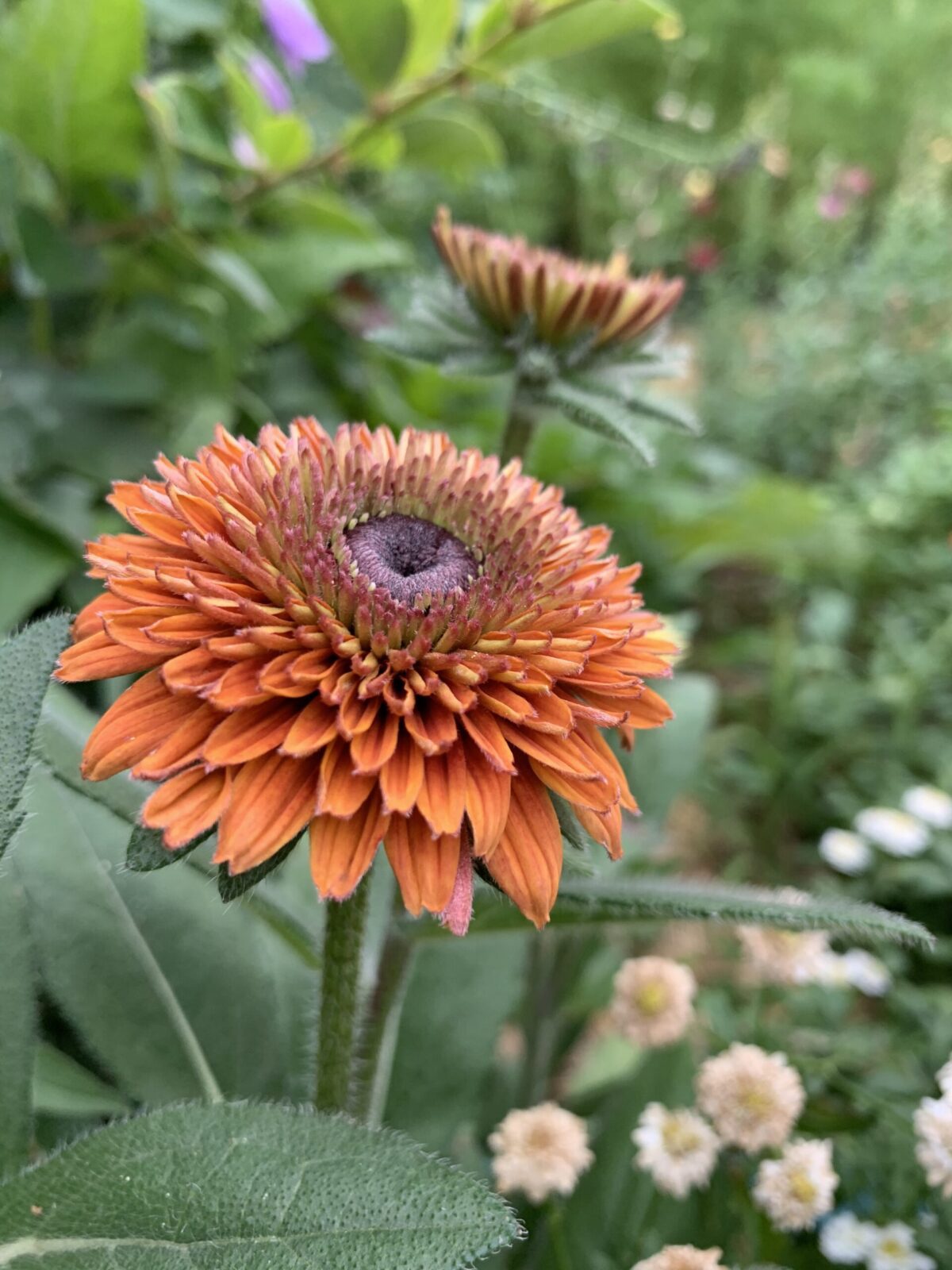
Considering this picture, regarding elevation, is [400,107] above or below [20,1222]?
above

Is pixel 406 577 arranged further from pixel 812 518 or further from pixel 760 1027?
pixel 812 518

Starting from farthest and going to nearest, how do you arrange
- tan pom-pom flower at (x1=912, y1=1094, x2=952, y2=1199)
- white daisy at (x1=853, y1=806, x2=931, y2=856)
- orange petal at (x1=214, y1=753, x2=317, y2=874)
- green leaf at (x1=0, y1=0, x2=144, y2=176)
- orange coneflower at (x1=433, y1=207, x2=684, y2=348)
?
1. white daisy at (x1=853, y1=806, x2=931, y2=856)
2. green leaf at (x1=0, y1=0, x2=144, y2=176)
3. orange coneflower at (x1=433, y1=207, x2=684, y2=348)
4. tan pom-pom flower at (x1=912, y1=1094, x2=952, y2=1199)
5. orange petal at (x1=214, y1=753, x2=317, y2=874)

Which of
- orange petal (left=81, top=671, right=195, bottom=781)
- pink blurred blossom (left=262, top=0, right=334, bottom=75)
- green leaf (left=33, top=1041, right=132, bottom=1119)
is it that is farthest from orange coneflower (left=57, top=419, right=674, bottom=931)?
pink blurred blossom (left=262, top=0, right=334, bottom=75)

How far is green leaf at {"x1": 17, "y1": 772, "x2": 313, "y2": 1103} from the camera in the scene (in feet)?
1.48

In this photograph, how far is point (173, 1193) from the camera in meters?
0.31

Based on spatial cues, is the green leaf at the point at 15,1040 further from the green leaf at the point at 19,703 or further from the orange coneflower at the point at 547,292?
the orange coneflower at the point at 547,292

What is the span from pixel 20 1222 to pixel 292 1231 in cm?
10

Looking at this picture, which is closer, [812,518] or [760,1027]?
[760,1027]

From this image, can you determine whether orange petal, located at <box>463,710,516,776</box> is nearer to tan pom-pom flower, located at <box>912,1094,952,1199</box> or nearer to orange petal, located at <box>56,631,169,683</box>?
orange petal, located at <box>56,631,169,683</box>

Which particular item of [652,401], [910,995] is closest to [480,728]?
[652,401]

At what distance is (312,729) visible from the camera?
30cm

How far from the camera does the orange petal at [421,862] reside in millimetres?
284

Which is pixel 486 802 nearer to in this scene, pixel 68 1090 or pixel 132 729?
pixel 132 729

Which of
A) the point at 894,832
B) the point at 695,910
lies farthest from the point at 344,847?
the point at 894,832
